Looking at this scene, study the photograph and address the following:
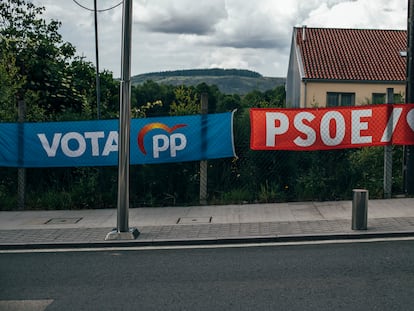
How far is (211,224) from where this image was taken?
10148 millimetres

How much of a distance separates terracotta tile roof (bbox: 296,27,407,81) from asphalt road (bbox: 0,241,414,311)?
3057 centimetres

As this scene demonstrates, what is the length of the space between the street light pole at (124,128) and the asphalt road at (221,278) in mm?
749

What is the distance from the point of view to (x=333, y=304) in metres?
→ 5.90

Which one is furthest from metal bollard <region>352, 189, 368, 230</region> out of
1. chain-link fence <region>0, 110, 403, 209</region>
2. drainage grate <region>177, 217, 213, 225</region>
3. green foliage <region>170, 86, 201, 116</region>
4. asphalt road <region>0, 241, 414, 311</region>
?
green foliage <region>170, 86, 201, 116</region>

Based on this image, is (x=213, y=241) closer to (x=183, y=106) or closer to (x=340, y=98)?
(x=183, y=106)

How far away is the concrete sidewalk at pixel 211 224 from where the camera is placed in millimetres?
9008

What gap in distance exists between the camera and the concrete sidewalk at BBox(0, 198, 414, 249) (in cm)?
901

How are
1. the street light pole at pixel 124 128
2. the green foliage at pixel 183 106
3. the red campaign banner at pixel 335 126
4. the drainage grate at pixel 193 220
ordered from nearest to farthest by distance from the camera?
1. the street light pole at pixel 124 128
2. the drainage grate at pixel 193 220
3. the red campaign banner at pixel 335 126
4. the green foliage at pixel 183 106

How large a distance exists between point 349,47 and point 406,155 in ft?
99.7

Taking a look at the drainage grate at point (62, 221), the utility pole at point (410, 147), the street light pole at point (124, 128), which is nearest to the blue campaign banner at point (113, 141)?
the drainage grate at point (62, 221)

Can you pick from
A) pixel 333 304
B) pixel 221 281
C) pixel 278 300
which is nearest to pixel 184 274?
pixel 221 281

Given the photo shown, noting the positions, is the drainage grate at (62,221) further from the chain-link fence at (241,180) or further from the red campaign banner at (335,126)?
the red campaign banner at (335,126)

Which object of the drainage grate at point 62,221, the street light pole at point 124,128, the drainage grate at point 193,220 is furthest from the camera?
the drainage grate at point 62,221

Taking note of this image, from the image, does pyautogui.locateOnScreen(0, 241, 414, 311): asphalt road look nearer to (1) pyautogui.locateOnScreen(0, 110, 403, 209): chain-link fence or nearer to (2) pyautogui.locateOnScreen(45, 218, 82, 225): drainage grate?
(2) pyautogui.locateOnScreen(45, 218, 82, 225): drainage grate
